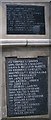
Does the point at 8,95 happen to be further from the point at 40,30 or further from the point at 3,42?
the point at 40,30

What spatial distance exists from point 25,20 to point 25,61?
64cm

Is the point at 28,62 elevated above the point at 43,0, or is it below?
below

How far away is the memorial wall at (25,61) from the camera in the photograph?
402 cm

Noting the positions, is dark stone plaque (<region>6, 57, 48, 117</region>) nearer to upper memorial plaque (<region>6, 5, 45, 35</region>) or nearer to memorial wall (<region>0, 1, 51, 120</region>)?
memorial wall (<region>0, 1, 51, 120</region>)

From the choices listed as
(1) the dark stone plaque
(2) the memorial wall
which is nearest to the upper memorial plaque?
(2) the memorial wall

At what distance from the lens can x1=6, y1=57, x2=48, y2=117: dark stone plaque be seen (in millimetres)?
4027

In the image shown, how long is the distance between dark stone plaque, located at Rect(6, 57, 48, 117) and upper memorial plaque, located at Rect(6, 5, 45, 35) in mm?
439

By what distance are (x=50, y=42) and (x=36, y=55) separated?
0.30 metres

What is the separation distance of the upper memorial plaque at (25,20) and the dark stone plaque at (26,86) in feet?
1.44

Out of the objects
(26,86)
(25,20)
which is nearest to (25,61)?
(26,86)

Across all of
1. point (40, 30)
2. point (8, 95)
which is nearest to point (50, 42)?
point (40, 30)

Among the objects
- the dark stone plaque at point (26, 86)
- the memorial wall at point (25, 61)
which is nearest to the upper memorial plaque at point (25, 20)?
the memorial wall at point (25, 61)

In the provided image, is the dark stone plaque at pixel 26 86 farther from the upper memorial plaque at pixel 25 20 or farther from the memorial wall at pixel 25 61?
the upper memorial plaque at pixel 25 20

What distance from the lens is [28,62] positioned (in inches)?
160
